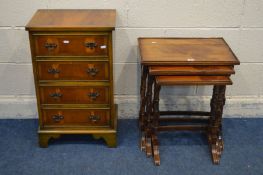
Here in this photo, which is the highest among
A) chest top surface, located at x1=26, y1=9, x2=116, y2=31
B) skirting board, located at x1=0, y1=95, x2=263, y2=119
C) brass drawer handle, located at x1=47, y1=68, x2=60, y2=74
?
chest top surface, located at x1=26, y1=9, x2=116, y2=31

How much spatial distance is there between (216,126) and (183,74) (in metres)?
0.56

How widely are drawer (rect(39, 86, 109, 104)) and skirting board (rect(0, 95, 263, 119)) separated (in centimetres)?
53

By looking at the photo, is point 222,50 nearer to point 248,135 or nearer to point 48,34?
point 248,135

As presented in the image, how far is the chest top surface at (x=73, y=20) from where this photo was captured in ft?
7.83

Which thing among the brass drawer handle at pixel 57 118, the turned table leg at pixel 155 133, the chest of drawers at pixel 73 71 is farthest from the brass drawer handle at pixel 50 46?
the turned table leg at pixel 155 133

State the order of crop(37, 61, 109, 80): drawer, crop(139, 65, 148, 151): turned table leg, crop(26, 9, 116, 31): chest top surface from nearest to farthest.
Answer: crop(26, 9, 116, 31): chest top surface, crop(37, 61, 109, 80): drawer, crop(139, 65, 148, 151): turned table leg

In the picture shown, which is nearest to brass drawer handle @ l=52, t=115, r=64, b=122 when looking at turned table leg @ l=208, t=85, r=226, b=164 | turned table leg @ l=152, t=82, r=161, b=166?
turned table leg @ l=152, t=82, r=161, b=166

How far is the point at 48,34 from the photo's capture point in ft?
7.95

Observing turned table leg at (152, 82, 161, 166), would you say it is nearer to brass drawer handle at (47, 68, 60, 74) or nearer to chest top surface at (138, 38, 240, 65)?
chest top surface at (138, 38, 240, 65)

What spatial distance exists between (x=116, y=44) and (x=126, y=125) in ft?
2.30

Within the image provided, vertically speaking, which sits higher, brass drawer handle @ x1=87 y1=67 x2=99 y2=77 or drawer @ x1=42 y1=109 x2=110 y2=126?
brass drawer handle @ x1=87 y1=67 x2=99 y2=77

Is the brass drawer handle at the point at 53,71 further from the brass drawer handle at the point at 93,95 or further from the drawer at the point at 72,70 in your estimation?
the brass drawer handle at the point at 93,95

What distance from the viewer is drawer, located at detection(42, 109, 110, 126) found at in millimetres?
2752

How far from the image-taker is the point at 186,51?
2.60 meters
